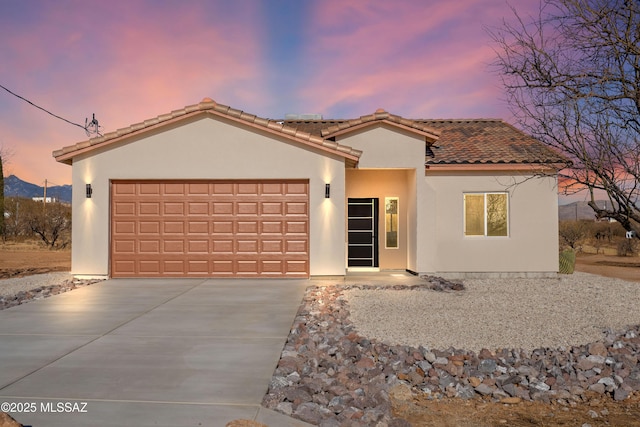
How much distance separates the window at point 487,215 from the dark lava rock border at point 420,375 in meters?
7.40

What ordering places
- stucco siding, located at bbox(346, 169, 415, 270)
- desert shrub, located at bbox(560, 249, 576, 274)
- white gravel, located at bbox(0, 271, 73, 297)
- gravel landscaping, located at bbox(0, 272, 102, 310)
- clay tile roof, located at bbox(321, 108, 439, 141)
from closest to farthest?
gravel landscaping, located at bbox(0, 272, 102, 310), white gravel, located at bbox(0, 271, 73, 297), clay tile roof, located at bbox(321, 108, 439, 141), desert shrub, located at bbox(560, 249, 576, 274), stucco siding, located at bbox(346, 169, 415, 270)

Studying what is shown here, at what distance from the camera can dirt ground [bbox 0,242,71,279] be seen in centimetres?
1702

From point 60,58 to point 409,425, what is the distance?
60.8ft

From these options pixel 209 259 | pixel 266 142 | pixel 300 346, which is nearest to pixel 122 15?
pixel 266 142

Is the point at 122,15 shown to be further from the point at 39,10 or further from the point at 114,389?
the point at 114,389

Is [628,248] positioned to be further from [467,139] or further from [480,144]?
[480,144]

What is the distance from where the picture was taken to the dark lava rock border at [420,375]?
4406mm

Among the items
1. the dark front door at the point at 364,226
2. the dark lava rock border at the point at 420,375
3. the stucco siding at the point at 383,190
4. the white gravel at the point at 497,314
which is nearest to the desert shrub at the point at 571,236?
the white gravel at the point at 497,314

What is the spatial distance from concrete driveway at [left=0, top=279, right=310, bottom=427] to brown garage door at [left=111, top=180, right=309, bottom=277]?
2630mm

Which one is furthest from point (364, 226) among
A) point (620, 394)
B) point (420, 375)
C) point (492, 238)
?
point (620, 394)

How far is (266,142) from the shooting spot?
12750mm

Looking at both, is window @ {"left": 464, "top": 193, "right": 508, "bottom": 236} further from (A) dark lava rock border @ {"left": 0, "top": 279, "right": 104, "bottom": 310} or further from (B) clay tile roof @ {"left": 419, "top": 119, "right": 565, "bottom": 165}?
(A) dark lava rock border @ {"left": 0, "top": 279, "right": 104, "bottom": 310}

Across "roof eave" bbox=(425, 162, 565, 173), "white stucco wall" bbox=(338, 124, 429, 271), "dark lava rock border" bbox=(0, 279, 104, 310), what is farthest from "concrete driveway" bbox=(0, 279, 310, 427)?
"roof eave" bbox=(425, 162, 565, 173)

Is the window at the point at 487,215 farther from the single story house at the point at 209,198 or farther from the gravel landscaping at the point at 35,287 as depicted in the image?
the gravel landscaping at the point at 35,287
